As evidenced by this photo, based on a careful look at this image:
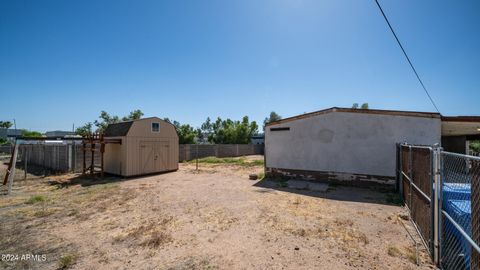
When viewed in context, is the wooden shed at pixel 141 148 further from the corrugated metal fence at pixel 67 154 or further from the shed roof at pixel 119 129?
the corrugated metal fence at pixel 67 154

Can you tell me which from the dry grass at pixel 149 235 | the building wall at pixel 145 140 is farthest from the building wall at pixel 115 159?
the dry grass at pixel 149 235

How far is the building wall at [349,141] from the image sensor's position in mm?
9125

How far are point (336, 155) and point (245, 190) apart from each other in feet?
14.9

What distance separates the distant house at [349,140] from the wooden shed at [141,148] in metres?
7.16

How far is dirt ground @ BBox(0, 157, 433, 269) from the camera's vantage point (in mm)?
3920

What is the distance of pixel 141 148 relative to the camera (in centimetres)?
1374

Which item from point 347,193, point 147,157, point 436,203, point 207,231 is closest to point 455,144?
point 347,193

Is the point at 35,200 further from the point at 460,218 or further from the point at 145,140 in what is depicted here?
the point at 460,218

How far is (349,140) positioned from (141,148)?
37.9 ft

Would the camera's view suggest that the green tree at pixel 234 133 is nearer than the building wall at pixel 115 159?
No

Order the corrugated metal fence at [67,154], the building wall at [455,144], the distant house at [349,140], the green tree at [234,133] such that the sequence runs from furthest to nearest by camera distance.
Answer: the green tree at [234,133], the building wall at [455,144], the corrugated metal fence at [67,154], the distant house at [349,140]

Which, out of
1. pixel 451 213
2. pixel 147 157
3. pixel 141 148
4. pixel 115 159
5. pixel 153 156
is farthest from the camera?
pixel 153 156

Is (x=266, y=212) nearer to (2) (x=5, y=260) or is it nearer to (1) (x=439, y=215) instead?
(1) (x=439, y=215)

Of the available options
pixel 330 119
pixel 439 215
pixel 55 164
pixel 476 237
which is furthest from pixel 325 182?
pixel 55 164
